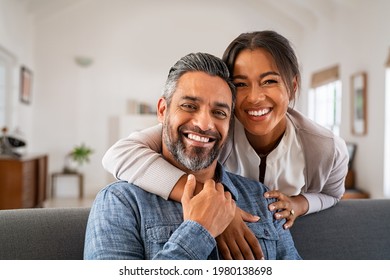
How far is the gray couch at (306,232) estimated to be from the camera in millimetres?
762

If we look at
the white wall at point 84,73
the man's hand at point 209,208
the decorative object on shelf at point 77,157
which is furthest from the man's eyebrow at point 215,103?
the decorative object on shelf at point 77,157

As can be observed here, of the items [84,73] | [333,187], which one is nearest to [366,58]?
[333,187]

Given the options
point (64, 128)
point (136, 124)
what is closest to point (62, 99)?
point (64, 128)

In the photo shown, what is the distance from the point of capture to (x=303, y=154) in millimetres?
834

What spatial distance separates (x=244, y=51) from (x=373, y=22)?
1.99 meters

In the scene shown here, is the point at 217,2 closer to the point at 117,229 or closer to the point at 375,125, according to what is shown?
the point at 375,125

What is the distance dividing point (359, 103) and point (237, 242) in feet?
7.41

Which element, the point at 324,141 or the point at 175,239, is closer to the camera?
the point at 175,239

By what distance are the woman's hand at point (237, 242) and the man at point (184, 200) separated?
0.05 feet

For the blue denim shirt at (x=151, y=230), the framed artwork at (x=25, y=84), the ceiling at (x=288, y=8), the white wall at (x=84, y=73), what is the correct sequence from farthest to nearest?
1. the white wall at (x=84, y=73)
2. the framed artwork at (x=25, y=84)
3. the ceiling at (x=288, y=8)
4. the blue denim shirt at (x=151, y=230)

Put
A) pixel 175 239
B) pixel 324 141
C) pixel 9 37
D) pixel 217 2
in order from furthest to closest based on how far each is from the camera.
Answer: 1. pixel 9 37
2. pixel 217 2
3. pixel 324 141
4. pixel 175 239

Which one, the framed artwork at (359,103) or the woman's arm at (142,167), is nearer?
the woman's arm at (142,167)

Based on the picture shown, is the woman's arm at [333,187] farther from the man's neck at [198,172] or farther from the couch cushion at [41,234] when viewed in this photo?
the couch cushion at [41,234]

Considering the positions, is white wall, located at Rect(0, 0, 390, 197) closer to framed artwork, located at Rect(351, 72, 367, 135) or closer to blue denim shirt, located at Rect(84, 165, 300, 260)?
framed artwork, located at Rect(351, 72, 367, 135)
